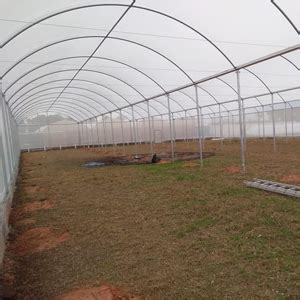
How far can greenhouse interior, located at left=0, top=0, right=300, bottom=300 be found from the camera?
3965mm

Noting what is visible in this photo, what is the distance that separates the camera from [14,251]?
529 cm

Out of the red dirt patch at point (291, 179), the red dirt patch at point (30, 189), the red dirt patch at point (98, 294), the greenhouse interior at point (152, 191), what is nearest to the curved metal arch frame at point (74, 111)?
the greenhouse interior at point (152, 191)

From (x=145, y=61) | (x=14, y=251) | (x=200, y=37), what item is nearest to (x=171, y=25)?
(x=200, y=37)

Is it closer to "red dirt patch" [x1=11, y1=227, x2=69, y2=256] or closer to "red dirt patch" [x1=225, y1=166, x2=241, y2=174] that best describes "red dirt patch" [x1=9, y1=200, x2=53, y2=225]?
"red dirt patch" [x1=11, y1=227, x2=69, y2=256]

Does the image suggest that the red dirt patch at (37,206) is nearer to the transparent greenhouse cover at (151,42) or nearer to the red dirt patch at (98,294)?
the transparent greenhouse cover at (151,42)

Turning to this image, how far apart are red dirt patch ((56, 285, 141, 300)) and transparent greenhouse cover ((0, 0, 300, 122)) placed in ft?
19.3

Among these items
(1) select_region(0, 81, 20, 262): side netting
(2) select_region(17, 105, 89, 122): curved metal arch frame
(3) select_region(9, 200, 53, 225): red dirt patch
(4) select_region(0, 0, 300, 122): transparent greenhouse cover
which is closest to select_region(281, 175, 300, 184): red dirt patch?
(4) select_region(0, 0, 300, 122): transparent greenhouse cover

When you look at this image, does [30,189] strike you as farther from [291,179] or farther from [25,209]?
[291,179]

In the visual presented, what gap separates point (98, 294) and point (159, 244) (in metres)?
1.53

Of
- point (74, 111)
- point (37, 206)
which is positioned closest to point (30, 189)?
point (37, 206)

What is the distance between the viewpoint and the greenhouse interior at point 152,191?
396cm

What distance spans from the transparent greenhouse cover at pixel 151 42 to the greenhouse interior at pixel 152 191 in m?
0.06

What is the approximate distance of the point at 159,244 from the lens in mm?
5023

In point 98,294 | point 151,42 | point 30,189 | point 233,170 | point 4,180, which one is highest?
point 151,42
